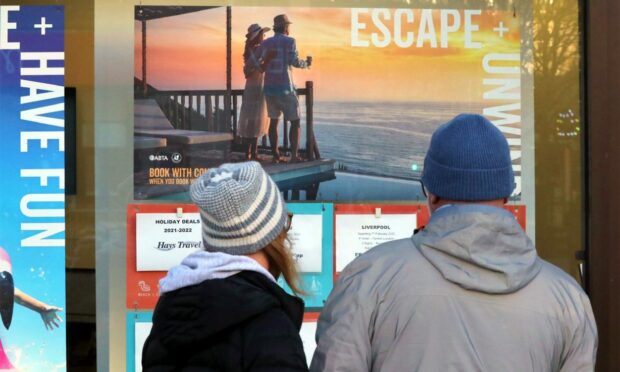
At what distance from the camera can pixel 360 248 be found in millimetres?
3578

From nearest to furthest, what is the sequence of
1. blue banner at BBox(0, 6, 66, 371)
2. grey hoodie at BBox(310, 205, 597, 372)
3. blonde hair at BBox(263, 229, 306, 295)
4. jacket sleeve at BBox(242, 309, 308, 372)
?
1. jacket sleeve at BBox(242, 309, 308, 372)
2. grey hoodie at BBox(310, 205, 597, 372)
3. blonde hair at BBox(263, 229, 306, 295)
4. blue banner at BBox(0, 6, 66, 371)

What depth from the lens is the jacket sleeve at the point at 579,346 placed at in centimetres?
181

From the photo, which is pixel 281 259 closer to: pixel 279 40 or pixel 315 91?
pixel 315 91

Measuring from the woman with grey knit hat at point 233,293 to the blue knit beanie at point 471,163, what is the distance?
0.41 m

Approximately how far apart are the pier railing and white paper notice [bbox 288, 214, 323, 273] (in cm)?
29

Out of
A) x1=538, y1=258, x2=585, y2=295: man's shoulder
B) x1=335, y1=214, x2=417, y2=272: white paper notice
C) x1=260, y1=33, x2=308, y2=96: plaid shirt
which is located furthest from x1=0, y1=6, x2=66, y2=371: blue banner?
x1=538, y1=258, x2=585, y2=295: man's shoulder

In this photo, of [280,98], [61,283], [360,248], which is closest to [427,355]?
[360,248]

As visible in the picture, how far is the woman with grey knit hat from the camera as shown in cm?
164

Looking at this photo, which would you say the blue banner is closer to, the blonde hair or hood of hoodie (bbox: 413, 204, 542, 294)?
the blonde hair

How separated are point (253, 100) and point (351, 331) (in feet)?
6.56

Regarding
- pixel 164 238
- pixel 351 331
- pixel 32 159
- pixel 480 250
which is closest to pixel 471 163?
pixel 480 250

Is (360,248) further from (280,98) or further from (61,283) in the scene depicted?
(61,283)

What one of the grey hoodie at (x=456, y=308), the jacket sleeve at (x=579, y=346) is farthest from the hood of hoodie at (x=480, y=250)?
the jacket sleeve at (x=579, y=346)

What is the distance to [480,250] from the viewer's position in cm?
173
